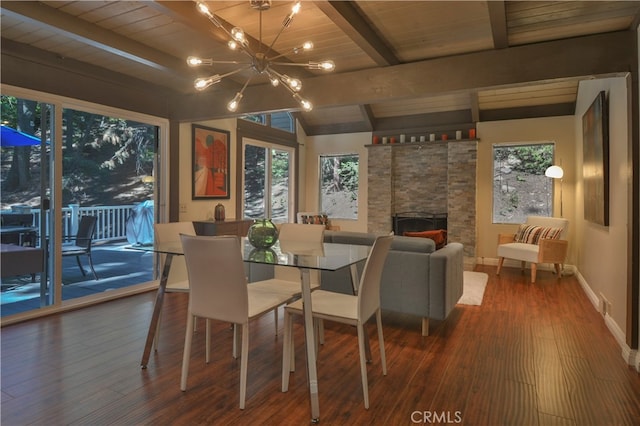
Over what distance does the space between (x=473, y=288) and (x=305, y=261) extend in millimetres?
3363

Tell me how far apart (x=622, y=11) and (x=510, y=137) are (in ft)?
12.9

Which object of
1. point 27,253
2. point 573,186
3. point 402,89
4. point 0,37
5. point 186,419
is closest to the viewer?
point 186,419

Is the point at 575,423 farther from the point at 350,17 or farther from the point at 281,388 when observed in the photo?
the point at 350,17

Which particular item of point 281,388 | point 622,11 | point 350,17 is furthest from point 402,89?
point 281,388

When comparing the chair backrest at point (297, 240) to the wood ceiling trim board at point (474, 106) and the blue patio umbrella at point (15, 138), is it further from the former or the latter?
the wood ceiling trim board at point (474, 106)

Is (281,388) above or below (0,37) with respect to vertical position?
below

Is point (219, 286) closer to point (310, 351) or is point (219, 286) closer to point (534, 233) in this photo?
point (310, 351)

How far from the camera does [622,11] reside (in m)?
2.80

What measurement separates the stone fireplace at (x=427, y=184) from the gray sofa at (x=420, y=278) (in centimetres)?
339

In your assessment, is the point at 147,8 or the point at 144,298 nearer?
the point at 147,8

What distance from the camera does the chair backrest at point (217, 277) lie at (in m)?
2.12

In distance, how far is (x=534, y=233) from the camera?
5.80 m

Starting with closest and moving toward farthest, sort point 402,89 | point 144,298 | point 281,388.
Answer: point 281,388 → point 402,89 → point 144,298

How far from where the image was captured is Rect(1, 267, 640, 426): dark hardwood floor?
206 centimetres
